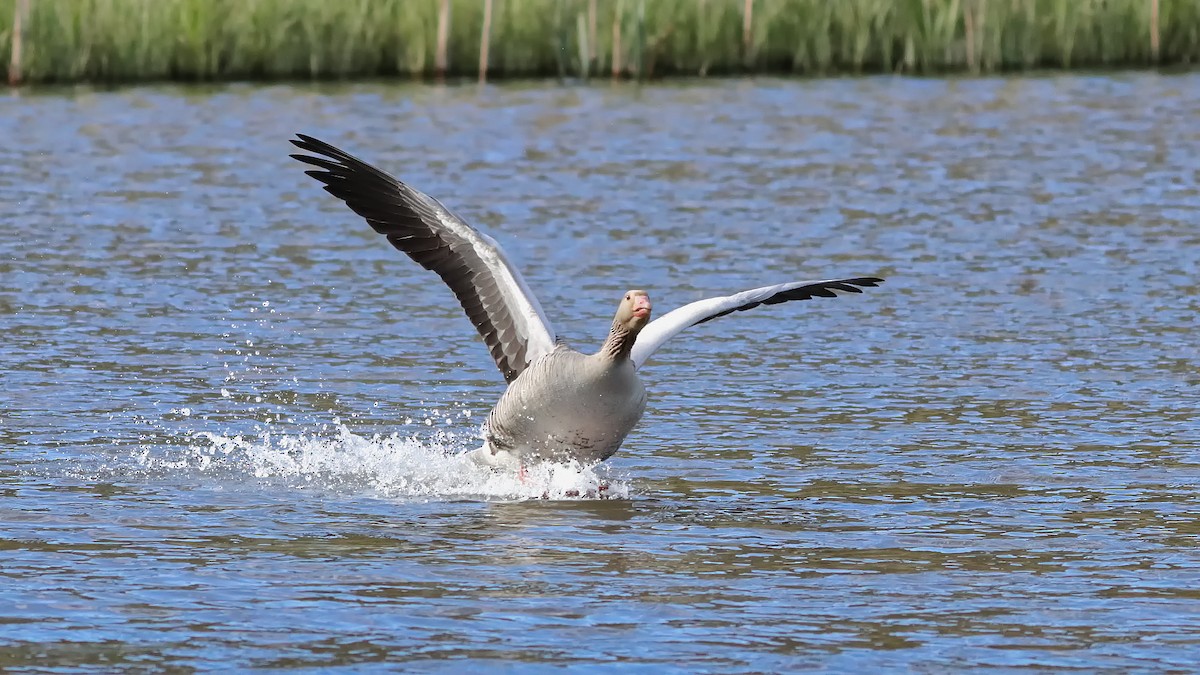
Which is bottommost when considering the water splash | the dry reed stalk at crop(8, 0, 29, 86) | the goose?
the water splash

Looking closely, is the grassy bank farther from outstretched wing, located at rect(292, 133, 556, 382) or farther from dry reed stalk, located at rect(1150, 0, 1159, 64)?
outstretched wing, located at rect(292, 133, 556, 382)

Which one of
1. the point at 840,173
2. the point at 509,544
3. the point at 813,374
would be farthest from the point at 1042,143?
the point at 509,544

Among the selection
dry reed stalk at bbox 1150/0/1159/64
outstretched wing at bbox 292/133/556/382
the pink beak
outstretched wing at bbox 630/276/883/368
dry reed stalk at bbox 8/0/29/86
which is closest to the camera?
the pink beak

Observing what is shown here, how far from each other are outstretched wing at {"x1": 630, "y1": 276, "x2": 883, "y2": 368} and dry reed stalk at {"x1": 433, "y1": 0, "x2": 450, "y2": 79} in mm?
19437

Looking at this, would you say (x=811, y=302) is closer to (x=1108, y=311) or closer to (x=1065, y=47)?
(x=1108, y=311)

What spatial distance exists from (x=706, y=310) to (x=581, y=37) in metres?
20.3

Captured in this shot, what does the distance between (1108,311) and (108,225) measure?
862 centimetres

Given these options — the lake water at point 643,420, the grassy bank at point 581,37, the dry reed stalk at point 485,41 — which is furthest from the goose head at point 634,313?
the dry reed stalk at point 485,41

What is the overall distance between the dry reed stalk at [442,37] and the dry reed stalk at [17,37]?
548 cm

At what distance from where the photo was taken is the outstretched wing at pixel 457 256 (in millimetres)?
9906

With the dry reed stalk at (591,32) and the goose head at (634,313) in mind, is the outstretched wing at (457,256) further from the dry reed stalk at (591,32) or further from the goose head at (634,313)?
the dry reed stalk at (591,32)

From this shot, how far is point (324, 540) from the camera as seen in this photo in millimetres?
8344

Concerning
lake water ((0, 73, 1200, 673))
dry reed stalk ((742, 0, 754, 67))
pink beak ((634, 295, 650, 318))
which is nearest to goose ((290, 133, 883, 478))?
pink beak ((634, 295, 650, 318))

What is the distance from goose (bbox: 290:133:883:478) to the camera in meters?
9.27
